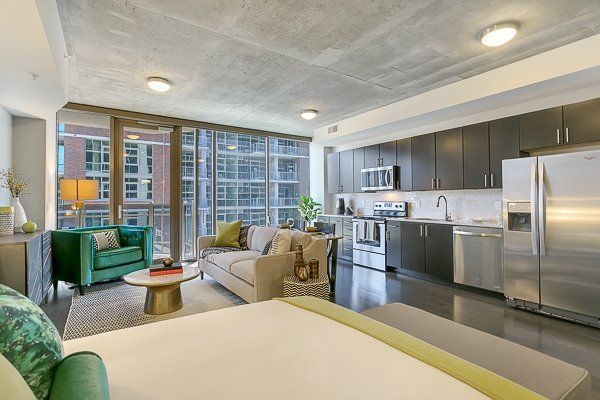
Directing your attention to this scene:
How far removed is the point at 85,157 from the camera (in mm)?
5191

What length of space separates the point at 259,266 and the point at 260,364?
2158 millimetres

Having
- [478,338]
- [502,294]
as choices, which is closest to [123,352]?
[478,338]

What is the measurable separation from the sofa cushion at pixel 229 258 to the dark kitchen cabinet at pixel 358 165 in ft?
9.38

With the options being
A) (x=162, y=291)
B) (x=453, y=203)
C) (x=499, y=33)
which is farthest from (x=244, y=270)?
(x=453, y=203)

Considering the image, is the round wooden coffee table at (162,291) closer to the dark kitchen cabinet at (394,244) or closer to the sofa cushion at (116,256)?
the sofa cushion at (116,256)

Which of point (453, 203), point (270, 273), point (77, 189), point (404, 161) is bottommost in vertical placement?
point (270, 273)

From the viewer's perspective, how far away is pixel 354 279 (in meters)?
4.93

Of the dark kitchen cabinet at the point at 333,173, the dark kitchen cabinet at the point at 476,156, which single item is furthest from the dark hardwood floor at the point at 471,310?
the dark kitchen cabinet at the point at 333,173

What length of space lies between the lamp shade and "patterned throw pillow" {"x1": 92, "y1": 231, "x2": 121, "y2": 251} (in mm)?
571

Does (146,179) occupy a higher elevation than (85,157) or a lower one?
lower

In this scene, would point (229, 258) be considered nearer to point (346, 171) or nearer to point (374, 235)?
point (374, 235)

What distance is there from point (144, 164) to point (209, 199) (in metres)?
1.31

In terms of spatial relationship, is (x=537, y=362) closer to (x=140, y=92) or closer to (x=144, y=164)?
(x=140, y=92)

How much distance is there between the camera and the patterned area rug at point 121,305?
3.12 metres
